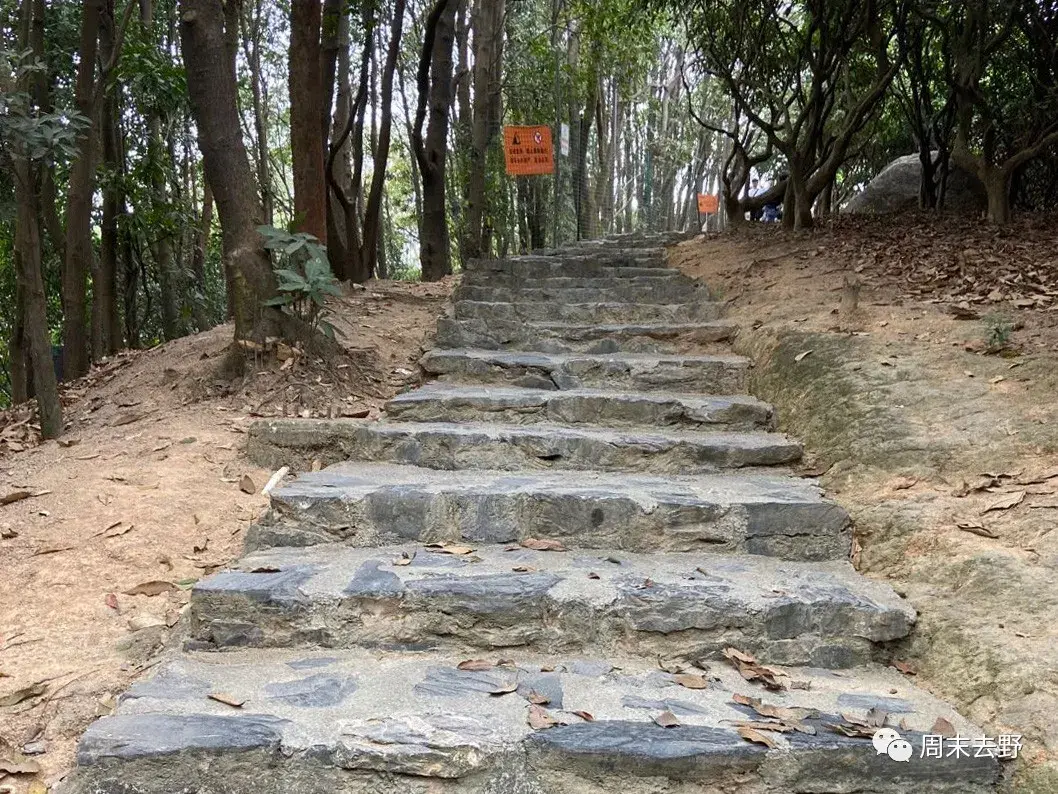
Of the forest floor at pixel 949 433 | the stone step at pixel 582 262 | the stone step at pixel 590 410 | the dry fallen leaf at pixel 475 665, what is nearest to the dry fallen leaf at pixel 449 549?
the dry fallen leaf at pixel 475 665

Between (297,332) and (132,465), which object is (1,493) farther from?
(297,332)

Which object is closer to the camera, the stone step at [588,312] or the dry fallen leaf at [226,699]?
the dry fallen leaf at [226,699]

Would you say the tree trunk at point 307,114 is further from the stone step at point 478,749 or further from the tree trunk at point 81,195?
the stone step at point 478,749

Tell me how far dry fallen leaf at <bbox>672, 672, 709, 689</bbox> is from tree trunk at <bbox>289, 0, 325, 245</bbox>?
364 cm

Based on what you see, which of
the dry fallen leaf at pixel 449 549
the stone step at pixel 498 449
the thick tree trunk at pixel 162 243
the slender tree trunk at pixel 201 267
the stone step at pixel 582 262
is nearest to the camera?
the dry fallen leaf at pixel 449 549

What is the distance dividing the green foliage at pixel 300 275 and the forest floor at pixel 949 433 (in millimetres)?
2138

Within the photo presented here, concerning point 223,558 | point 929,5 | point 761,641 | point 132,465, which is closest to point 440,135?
Result: point 929,5

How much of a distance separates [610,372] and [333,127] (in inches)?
228

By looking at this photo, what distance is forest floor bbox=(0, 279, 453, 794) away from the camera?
1782 mm

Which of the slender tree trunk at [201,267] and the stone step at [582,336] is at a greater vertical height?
the slender tree trunk at [201,267]

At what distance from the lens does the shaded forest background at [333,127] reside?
3.58m

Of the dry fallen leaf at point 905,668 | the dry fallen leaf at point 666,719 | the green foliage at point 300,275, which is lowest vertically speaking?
the dry fallen leaf at point 905,668

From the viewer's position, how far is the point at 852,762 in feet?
5.32

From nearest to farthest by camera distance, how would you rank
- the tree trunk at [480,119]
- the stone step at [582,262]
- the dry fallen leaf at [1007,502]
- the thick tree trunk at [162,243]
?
the dry fallen leaf at [1007,502] → the stone step at [582,262] → the thick tree trunk at [162,243] → the tree trunk at [480,119]
